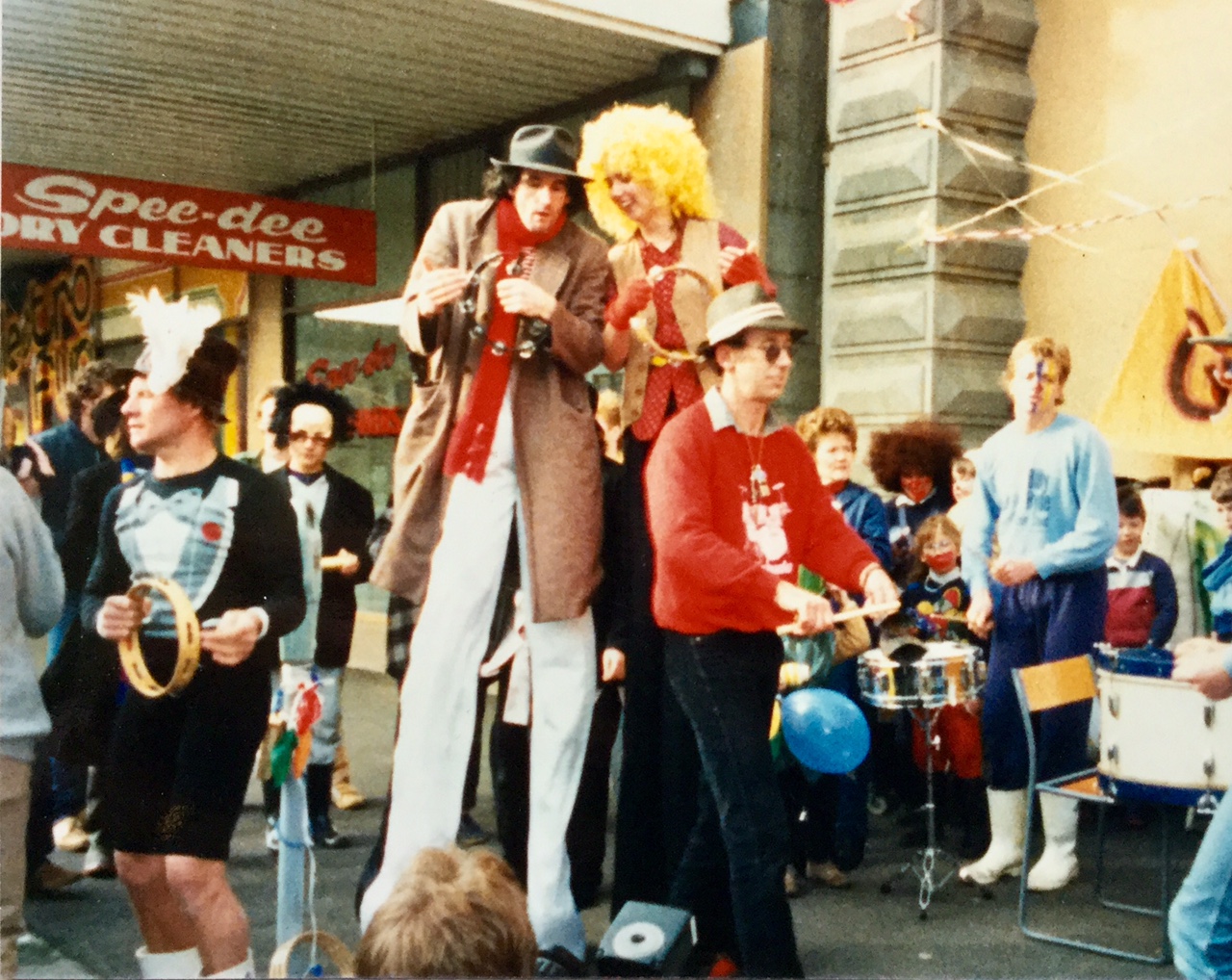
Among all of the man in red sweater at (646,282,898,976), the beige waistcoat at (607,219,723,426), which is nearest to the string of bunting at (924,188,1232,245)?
the beige waistcoat at (607,219,723,426)

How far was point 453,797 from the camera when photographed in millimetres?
3012

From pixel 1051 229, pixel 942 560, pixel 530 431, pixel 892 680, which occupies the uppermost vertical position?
pixel 1051 229

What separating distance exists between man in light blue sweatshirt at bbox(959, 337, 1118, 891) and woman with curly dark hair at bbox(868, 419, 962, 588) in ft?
3.14

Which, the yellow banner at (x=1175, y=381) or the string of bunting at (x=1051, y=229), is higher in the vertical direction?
the string of bunting at (x=1051, y=229)

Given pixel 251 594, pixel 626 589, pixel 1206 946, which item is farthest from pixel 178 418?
pixel 1206 946

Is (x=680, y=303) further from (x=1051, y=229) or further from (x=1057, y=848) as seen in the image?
(x=1057, y=848)

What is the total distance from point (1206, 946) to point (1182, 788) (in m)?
0.73

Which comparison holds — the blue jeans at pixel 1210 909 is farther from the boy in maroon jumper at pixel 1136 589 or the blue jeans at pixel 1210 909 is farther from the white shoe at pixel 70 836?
the white shoe at pixel 70 836

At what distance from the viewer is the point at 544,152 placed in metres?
3.05

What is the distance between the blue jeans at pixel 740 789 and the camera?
9.30 feet

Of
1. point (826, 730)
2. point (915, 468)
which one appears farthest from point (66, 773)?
point (915, 468)

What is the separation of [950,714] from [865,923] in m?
1.09

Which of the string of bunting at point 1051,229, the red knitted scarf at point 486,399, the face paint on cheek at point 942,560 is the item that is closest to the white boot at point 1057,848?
the face paint on cheek at point 942,560

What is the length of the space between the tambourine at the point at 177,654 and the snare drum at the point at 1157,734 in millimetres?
2311
